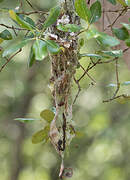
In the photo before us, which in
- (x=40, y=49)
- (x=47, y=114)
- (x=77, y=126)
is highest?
(x=40, y=49)

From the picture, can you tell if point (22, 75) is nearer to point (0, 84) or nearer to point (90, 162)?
point (0, 84)

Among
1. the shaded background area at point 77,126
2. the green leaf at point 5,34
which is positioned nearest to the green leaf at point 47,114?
the green leaf at point 5,34

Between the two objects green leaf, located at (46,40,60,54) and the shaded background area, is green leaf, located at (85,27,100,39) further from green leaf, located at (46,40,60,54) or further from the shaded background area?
the shaded background area

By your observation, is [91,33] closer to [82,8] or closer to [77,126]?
[82,8]

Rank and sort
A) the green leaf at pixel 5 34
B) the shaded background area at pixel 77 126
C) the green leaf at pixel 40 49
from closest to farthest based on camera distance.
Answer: the green leaf at pixel 40 49 → the green leaf at pixel 5 34 → the shaded background area at pixel 77 126

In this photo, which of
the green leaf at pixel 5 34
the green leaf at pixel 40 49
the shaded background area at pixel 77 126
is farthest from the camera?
the shaded background area at pixel 77 126

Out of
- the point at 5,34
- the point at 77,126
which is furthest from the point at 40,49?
the point at 77,126

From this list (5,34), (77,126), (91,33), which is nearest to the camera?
(91,33)

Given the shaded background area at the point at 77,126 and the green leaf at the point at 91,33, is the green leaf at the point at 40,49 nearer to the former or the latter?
the green leaf at the point at 91,33
